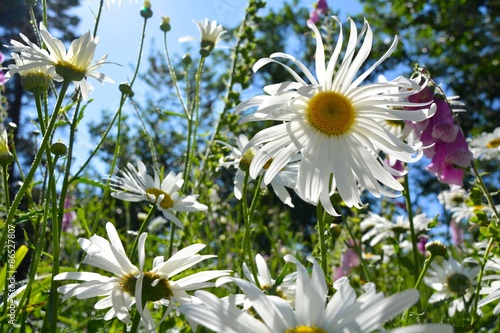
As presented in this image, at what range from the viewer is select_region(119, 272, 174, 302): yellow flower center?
2.66 feet

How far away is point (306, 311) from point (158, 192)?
0.81 meters

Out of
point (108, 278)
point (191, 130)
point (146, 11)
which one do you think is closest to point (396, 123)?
point (191, 130)

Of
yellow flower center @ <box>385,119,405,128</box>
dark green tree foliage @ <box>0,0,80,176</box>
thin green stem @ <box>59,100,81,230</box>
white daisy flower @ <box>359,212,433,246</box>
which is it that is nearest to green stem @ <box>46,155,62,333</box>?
thin green stem @ <box>59,100,81,230</box>

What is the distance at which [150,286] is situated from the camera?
2.67 feet

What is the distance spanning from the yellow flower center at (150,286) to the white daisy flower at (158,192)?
15.7 inches

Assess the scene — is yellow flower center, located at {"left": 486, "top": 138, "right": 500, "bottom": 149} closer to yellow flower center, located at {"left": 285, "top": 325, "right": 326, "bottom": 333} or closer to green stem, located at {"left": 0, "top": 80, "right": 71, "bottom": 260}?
green stem, located at {"left": 0, "top": 80, "right": 71, "bottom": 260}

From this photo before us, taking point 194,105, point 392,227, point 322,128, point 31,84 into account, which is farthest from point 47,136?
point 392,227

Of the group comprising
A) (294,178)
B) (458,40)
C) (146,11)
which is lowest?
(294,178)

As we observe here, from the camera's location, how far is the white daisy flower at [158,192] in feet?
4.22

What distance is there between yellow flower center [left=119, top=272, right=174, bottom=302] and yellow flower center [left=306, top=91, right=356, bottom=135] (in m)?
0.46

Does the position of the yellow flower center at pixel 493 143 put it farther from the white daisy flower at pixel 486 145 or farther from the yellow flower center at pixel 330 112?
the yellow flower center at pixel 330 112

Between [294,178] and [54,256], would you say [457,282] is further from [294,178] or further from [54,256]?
[54,256]

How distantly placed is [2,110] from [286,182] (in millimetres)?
754

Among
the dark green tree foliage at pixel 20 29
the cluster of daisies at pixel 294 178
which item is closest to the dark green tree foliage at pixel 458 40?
the dark green tree foliage at pixel 20 29
